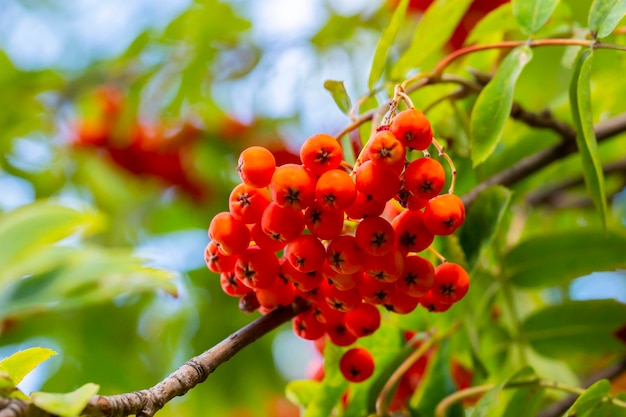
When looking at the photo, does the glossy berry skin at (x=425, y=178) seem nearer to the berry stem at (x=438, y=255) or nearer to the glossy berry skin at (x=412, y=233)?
the glossy berry skin at (x=412, y=233)

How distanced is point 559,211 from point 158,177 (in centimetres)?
161

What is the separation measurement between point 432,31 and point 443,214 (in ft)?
1.71

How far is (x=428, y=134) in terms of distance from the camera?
3.11ft

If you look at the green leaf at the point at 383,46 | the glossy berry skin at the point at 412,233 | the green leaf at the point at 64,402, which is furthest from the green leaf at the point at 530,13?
the green leaf at the point at 64,402

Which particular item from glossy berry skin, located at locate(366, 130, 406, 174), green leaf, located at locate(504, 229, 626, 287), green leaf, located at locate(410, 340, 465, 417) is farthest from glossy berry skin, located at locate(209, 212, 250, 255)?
green leaf, located at locate(504, 229, 626, 287)

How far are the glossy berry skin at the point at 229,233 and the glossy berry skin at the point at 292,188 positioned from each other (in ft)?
0.27

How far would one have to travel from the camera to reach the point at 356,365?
1.15 meters

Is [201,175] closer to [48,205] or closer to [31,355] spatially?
[48,205]

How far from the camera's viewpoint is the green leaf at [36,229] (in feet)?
6.40

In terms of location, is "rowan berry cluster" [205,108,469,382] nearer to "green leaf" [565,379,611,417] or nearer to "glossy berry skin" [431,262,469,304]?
"glossy berry skin" [431,262,469,304]

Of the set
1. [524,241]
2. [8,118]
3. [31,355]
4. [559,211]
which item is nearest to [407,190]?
[31,355]

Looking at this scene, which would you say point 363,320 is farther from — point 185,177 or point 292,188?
point 185,177

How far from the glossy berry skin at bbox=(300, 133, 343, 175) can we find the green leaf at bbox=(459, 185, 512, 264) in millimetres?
306

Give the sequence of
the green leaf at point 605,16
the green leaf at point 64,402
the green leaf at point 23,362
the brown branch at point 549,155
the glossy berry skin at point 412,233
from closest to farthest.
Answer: the green leaf at point 64,402 < the green leaf at point 23,362 < the glossy berry skin at point 412,233 < the green leaf at point 605,16 < the brown branch at point 549,155
